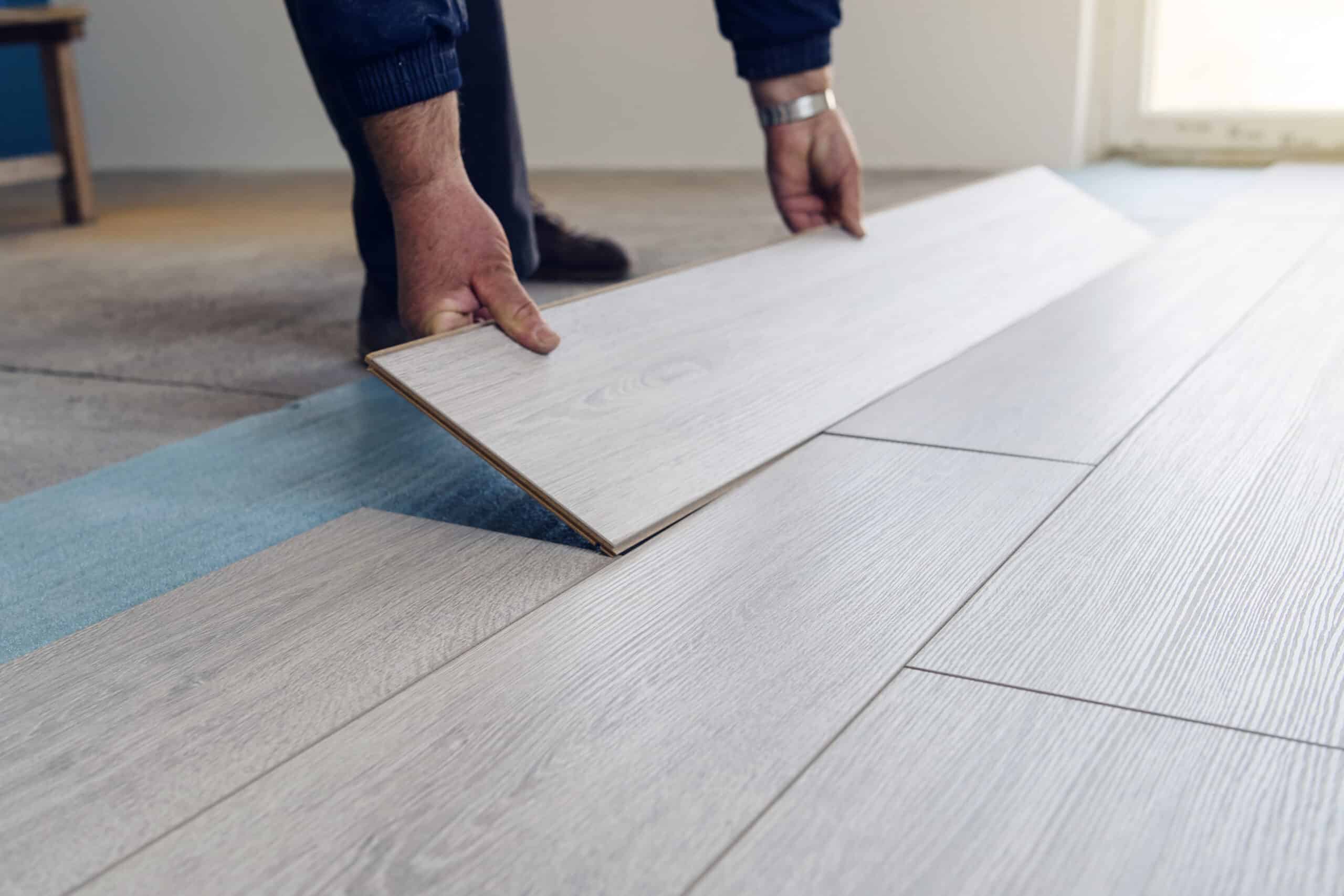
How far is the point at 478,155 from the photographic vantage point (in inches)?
66.0

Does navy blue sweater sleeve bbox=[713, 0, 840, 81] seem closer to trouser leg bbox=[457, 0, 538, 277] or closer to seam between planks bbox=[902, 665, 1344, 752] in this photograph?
trouser leg bbox=[457, 0, 538, 277]

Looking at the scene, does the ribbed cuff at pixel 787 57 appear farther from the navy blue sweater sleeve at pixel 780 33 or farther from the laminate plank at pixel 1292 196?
the laminate plank at pixel 1292 196

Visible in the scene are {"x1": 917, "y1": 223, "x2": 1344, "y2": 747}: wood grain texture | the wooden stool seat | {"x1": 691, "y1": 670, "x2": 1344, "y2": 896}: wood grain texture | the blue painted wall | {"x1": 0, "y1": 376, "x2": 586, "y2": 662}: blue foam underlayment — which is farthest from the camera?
the blue painted wall

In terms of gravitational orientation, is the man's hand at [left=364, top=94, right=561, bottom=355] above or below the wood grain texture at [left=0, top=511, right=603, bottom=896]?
above

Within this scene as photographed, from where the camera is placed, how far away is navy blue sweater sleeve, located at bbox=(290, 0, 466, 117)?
112 cm

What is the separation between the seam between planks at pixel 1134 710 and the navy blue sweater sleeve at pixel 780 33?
3.67 ft

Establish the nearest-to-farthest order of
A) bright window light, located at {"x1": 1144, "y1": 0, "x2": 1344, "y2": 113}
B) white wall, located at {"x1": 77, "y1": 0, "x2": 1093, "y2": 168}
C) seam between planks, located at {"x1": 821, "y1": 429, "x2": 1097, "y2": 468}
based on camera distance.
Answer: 1. seam between planks, located at {"x1": 821, "y1": 429, "x2": 1097, "y2": 468}
2. bright window light, located at {"x1": 1144, "y1": 0, "x2": 1344, "y2": 113}
3. white wall, located at {"x1": 77, "y1": 0, "x2": 1093, "y2": 168}

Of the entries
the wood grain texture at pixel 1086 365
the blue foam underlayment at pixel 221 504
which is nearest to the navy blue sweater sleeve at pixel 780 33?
the wood grain texture at pixel 1086 365

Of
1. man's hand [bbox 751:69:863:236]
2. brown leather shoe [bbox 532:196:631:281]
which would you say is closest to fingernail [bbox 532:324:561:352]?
man's hand [bbox 751:69:863:236]

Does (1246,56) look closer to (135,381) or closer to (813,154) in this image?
(813,154)

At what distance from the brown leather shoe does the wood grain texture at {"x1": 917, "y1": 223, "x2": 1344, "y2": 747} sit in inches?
46.3

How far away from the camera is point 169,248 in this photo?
298cm

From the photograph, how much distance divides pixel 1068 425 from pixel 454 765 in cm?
74

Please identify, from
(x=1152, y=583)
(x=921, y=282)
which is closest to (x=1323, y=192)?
(x=921, y=282)
